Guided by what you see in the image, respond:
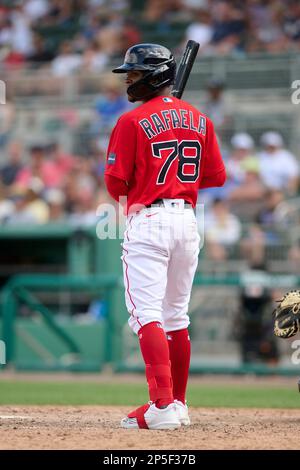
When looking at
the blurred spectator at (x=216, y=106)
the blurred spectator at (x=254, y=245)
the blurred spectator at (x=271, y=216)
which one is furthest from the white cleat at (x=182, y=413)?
the blurred spectator at (x=216, y=106)

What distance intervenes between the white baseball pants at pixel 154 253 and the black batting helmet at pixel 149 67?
693mm

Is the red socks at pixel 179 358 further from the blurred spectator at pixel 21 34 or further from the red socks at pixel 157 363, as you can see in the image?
the blurred spectator at pixel 21 34

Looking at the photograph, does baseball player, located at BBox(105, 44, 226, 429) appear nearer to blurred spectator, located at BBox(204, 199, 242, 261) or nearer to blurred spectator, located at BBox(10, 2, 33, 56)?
blurred spectator, located at BBox(204, 199, 242, 261)

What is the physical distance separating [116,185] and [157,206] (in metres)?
0.27

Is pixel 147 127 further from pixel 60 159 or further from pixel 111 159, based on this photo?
pixel 60 159

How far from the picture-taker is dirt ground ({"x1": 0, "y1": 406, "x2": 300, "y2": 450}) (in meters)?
4.57

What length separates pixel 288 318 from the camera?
19.0ft

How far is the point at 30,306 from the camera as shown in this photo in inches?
465

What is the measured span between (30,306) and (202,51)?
622 centimetres

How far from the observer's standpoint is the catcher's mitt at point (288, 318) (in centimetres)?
577

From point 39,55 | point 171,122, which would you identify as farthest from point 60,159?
point 171,122

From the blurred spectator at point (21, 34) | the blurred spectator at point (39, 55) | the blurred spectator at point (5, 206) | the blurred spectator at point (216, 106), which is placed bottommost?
the blurred spectator at point (5, 206)

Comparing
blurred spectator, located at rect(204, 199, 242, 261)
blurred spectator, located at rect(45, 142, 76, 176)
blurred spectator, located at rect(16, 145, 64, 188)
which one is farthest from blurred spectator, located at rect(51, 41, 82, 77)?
blurred spectator, located at rect(204, 199, 242, 261)

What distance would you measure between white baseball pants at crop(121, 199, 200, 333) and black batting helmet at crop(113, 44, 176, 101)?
693mm
